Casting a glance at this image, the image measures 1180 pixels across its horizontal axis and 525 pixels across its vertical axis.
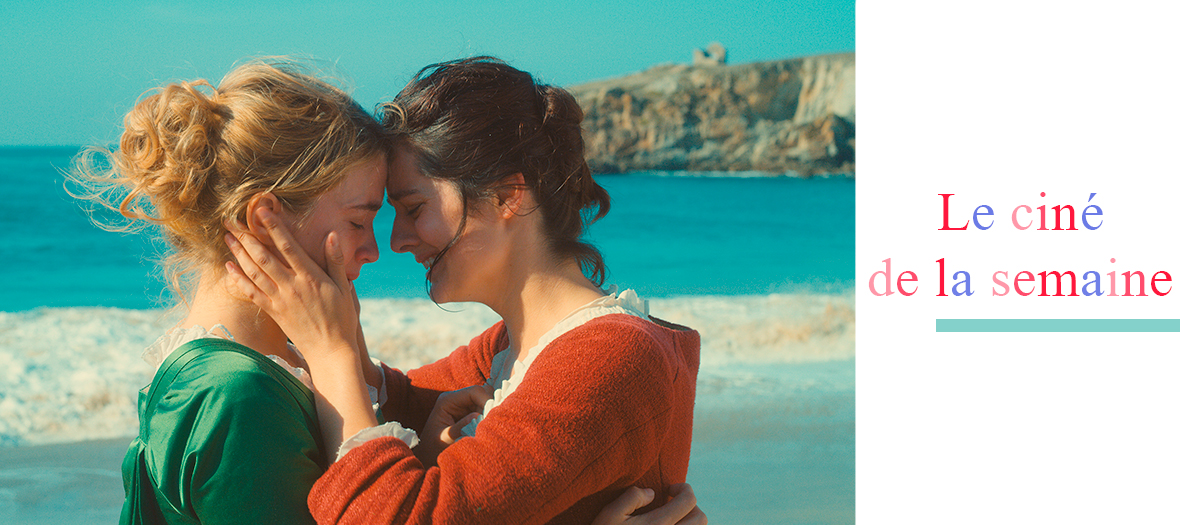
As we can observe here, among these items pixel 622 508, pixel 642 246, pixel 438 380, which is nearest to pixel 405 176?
pixel 438 380

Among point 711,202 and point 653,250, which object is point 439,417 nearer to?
point 653,250

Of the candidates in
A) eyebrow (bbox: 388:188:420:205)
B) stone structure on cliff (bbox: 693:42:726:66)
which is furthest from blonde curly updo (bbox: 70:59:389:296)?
stone structure on cliff (bbox: 693:42:726:66)

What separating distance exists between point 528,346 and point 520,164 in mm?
427

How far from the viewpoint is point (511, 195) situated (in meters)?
2.02

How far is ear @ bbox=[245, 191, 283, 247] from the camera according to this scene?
1.85 metres

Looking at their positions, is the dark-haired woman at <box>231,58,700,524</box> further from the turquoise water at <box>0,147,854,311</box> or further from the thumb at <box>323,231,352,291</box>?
the turquoise water at <box>0,147,854,311</box>

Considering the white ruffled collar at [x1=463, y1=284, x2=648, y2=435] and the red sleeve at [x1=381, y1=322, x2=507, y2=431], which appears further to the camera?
the red sleeve at [x1=381, y1=322, x2=507, y2=431]

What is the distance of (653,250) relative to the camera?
2286 cm
